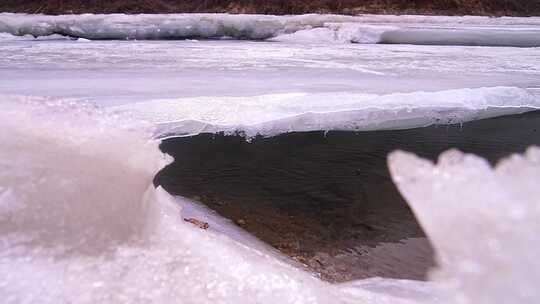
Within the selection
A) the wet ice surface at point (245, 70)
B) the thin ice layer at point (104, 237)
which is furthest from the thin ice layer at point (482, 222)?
the wet ice surface at point (245, 70)

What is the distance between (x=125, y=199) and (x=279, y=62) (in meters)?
5.03

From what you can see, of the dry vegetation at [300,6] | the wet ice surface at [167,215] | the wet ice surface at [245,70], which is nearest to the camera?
the wet ice surface at [167,215]

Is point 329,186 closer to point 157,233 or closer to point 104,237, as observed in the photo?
point 157,233

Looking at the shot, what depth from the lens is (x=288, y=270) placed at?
6.03ft

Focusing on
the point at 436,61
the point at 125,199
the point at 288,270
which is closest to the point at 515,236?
the point at 288,270

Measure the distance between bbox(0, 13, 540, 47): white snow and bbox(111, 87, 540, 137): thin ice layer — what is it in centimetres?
536

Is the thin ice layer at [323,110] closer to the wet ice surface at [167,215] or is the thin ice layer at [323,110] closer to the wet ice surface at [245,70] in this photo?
the wet ice surface at [167,215]

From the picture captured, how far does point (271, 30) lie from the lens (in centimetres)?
1205

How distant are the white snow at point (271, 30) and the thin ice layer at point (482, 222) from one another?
923cm

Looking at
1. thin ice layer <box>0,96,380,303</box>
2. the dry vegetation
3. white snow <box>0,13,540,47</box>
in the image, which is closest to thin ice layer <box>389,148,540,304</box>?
thin ice layer <box>0,96,380,303</box>

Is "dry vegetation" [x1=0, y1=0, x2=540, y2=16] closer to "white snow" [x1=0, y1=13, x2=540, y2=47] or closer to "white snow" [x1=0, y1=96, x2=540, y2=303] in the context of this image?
"white snow" [x1=0, y1=13, x2=540, y2=47]

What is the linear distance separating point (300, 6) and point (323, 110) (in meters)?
14.9

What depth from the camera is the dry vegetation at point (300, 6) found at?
18109 mm

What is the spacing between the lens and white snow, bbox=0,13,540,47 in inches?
413
